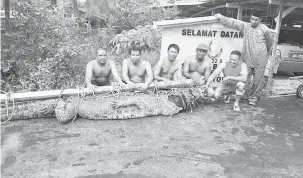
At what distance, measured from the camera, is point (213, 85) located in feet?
22.7

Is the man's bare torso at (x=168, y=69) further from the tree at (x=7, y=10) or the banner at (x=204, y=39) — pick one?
the tree at (x=7, y=10)

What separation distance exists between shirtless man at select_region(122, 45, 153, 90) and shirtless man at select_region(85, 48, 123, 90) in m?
0.24

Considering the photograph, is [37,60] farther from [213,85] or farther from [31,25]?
[213,85]

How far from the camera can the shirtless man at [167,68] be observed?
18.3 ft

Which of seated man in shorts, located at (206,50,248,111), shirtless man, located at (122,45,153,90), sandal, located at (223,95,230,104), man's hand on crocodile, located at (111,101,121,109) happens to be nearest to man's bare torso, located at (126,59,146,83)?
shirtless man, located at (122,45,153,90)

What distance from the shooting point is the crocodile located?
4613 mm

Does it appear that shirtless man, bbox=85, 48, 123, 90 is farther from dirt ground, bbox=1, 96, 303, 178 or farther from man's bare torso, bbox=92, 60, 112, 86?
dirt ground, bbox=1, 96, 303, 178

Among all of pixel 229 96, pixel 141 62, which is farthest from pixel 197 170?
pixel 229 96

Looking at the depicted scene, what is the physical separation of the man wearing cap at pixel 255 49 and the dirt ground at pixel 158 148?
1.11 metres

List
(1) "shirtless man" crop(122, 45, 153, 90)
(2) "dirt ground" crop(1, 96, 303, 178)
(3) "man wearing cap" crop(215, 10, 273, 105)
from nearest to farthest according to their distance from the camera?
(2) "dirt ground" crop(1, 96, 303, 178), (1) "shirtless man" crop(122, 45, 153, 90), (3) "man wearing cap" crop(215, 10, 273, 105)

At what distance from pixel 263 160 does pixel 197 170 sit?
105 centimetres

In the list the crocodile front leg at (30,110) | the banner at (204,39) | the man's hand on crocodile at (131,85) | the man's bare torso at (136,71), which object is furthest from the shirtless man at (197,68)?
the crocodile front leg at (30,110)

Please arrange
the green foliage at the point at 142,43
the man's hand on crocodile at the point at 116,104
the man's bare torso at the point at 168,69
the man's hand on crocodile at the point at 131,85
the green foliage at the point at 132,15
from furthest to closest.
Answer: the green foliage at the point at 132,15, the green foliage at the point at 142,43, the man's bare torso at the point at 168,69, the man's hand on crocodile at the point at 131,85, the man's hand on crocodile at the point at 116,104

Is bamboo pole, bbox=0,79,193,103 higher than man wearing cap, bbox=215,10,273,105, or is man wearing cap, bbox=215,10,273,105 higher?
man wearing cap, bbox=215,10,273,105
